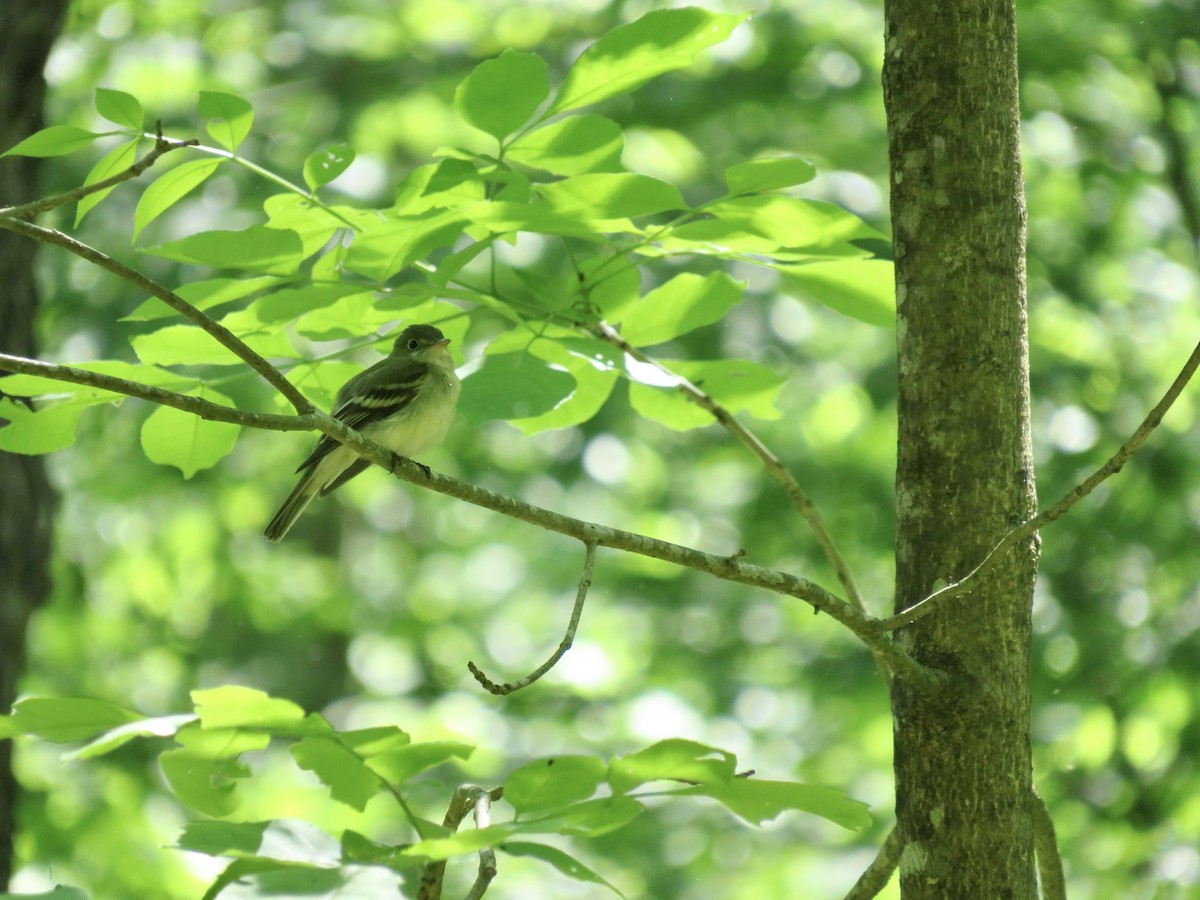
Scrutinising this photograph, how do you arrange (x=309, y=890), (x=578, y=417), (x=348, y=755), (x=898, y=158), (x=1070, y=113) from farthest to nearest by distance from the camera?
(x=1070, y=113) → (x=578, y=417) → (x=898, y=158) → (x=348, y=755) → (x=309, y=890)

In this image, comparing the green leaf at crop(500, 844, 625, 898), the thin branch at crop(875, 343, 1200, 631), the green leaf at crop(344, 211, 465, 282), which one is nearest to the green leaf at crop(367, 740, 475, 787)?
the green leaf at crop(500, 844, 625, 898)

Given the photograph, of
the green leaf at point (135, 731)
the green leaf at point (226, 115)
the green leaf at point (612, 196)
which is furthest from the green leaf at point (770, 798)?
the green leaf at point (226, 115)

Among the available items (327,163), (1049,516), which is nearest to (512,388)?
(327,163)

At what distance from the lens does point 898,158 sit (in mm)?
2953

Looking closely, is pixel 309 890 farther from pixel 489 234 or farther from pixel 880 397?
pixel 880 397

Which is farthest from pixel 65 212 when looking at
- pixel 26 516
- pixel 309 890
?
pixel 309 890

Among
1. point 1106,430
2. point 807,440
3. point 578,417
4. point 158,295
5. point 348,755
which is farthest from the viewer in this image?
point 807,440

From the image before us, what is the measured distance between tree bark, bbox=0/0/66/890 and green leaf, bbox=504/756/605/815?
573 cm

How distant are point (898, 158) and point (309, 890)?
7.07 feet

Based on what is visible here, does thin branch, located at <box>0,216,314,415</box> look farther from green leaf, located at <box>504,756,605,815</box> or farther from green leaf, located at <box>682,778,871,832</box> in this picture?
green leaf, located at <box>682,778,871,832</box>

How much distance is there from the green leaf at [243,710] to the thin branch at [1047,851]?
5.58ft

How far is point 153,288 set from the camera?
2152 millimetres

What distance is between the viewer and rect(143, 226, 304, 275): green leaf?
100 inches

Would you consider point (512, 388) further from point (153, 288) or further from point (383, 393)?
point (383, 393)
